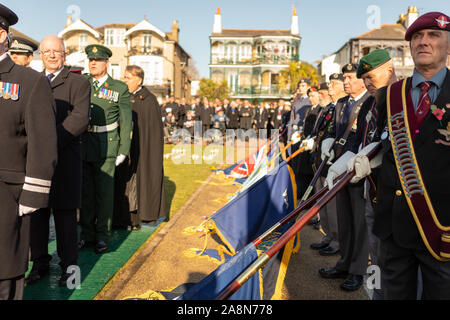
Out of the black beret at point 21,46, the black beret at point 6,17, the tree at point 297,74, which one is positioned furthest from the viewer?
the tree at point 297,74

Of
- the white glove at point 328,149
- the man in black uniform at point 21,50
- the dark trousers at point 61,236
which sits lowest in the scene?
the dark trousers at point 61,236

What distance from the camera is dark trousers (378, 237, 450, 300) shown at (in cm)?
228

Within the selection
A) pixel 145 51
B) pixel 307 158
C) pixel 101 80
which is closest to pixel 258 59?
pixel 145 51

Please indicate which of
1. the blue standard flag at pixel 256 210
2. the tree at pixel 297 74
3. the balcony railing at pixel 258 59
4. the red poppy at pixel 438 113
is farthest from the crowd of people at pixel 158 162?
the balcony railing at pixel 258 59

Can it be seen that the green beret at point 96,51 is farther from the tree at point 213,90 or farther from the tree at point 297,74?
the tree at point 213,90

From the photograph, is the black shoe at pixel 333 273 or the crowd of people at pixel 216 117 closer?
the black shoe at pixel 333 273

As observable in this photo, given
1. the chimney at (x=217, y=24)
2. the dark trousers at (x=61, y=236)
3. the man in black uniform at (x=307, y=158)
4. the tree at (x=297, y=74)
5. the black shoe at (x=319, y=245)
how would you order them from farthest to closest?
the chimney at (x=217, y=24) → the tree at (x=297, y=74) → the man in black uniform at (x=307, y=158) → the black shoe at (x=319, y=245) → the dark trousers at (x=61, y=236)

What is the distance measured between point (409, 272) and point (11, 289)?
8.82ft

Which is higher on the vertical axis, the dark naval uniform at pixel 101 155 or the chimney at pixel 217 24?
the chimney at pixel 217 24

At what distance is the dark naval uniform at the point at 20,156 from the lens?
8.34 feet

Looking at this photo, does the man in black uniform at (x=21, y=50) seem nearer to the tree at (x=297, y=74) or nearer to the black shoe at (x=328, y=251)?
the black shoe at (x=328, y=251)

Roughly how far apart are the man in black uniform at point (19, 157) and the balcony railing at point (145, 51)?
163 ft

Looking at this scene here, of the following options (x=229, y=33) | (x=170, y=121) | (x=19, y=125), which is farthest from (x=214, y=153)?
(x=229, y=33)

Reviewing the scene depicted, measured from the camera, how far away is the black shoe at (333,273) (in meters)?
4.42
